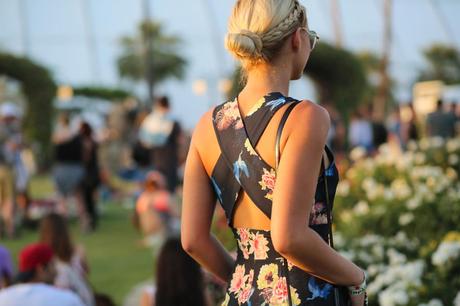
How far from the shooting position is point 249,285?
2.42 meters

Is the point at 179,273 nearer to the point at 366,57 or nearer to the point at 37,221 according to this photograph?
the point at 37,221

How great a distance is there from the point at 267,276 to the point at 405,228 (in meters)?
4.56

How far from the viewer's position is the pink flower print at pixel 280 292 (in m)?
2.33

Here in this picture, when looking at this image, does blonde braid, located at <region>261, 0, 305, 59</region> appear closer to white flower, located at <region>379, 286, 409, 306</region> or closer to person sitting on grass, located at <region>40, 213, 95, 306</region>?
white flower, located at <region>379, 286, 409, 306</region>

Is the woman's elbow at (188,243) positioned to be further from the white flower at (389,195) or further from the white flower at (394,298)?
the white flower at (389,195)

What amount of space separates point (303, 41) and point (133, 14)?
52275mm

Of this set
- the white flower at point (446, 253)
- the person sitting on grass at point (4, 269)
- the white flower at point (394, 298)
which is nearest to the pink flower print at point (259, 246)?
the white flower at point (394, 298)

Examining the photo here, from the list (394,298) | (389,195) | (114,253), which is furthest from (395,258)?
(114,253)

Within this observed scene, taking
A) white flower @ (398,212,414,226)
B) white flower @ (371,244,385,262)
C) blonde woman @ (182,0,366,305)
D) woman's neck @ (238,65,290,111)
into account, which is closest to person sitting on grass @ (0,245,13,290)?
white flower @ (371,244,385,262)

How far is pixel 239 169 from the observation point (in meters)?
2.40

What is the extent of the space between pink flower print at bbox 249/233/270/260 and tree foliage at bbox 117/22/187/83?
56.1 m

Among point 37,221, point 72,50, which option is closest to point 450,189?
point 37,221

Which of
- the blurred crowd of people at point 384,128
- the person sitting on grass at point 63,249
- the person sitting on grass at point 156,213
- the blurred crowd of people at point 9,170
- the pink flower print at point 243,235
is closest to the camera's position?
the pink flower print at point 243,235

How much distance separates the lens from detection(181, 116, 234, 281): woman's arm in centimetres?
256
